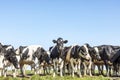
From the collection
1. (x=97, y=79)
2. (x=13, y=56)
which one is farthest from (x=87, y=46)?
(x=97, y=79)

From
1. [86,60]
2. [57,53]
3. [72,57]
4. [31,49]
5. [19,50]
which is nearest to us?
[57,53]

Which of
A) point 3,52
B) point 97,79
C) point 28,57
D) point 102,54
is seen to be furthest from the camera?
point 102,54

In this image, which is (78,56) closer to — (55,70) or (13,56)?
(55,70)

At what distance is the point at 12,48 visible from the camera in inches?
1396

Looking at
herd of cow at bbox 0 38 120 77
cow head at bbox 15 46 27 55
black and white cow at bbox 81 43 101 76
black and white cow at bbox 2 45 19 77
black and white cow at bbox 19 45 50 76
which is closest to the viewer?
black and white cow at bbox 2 45 19 77

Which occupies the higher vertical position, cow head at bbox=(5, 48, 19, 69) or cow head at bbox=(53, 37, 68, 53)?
cow head at bbox=(53, 37, 68, 53)

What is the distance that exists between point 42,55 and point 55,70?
3.24 meters

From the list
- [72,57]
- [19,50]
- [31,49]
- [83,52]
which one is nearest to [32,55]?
[31,49]

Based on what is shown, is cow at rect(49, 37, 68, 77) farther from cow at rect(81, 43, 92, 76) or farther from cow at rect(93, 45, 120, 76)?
cow at rect(93, 45, 120, 76)

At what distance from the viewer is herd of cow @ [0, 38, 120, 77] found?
35.2 m

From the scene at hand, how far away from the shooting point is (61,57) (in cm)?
3531

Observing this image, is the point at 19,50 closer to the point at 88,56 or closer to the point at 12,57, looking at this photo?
the point at 12,57

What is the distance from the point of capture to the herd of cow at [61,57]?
3525 centimetres

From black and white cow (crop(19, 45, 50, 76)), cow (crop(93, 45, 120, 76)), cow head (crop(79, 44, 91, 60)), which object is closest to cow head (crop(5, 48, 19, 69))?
black and white cow (crop(19, 45, 50, 76))
